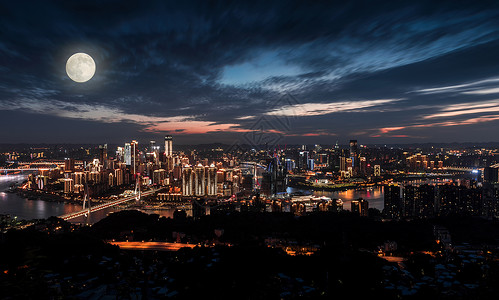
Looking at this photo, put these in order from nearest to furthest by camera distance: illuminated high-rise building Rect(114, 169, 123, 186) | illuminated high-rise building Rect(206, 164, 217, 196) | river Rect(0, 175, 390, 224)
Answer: river Rect(0, 175, 390, 224) → illuminated high-rise building Rect(206, 164, 217, 196) → illuminated high-rise building Rect(114, 169, 123, 186)

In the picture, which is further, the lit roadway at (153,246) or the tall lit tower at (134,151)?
the tall lit tower at (134,151)

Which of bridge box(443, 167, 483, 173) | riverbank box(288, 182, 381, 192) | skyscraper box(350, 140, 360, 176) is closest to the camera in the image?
riverbank box(288, 182, 381, 192)

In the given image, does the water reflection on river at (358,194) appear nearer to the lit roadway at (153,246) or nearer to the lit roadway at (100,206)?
the lit roadway at (100,206)

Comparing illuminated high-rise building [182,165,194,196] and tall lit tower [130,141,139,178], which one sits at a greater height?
tall lit tower [130,141,139,178]

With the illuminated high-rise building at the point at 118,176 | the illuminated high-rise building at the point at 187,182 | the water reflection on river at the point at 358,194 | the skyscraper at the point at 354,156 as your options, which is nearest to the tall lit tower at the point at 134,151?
the illuminated high-rise building at the point at 118,176

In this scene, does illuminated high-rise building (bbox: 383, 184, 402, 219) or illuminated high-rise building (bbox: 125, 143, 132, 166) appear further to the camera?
illuminated high-rise building (bbox: 125, 143, 132, 166)

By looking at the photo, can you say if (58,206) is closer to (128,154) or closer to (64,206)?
(64,206)

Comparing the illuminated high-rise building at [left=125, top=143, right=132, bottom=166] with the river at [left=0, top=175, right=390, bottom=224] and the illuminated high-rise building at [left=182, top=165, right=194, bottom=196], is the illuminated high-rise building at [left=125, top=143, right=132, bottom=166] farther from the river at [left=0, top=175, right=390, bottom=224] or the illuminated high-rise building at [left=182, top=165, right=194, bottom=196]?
the illuminated high-rise building at [left=182, top=165, right=194, bottom=196]

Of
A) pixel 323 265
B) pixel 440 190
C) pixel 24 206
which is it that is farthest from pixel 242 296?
pixel 24 206

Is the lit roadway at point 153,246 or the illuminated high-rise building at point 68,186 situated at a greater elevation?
the illuminated high-rise building at point 68,186

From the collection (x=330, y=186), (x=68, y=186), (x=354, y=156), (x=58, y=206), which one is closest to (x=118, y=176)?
(x=68, y=186)

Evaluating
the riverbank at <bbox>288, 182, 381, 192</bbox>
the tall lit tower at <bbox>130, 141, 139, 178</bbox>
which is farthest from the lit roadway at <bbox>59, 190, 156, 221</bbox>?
the riverbank at <bbox>288, 182, 381, 192</bbox>
